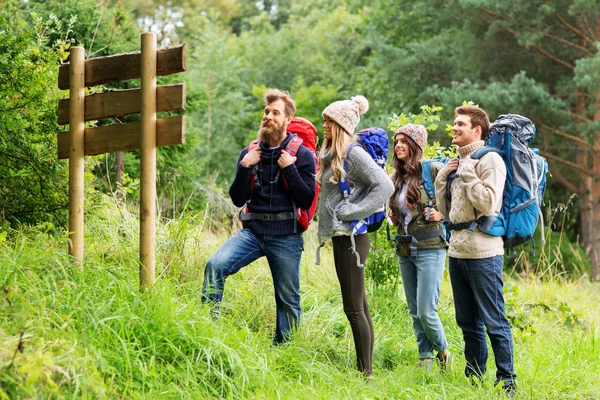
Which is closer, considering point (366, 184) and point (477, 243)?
point (477, 243)

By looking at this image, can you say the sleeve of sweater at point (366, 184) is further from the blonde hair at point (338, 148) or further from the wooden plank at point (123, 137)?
the wooden plank at point (123, 137)

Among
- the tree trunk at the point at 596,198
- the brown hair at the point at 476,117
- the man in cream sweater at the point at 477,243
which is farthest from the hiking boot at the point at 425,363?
the tree trunk at the point at 596,198

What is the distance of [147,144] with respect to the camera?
511 cm

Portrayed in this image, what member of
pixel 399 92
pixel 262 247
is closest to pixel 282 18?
pixel 399 92

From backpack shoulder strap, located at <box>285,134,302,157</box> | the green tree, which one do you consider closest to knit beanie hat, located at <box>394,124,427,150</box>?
backpack shoulder strap, located at <box>285,134,302,157</box>

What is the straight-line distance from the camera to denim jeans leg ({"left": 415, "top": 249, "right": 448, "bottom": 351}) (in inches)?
225

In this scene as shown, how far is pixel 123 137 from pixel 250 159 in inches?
34.4

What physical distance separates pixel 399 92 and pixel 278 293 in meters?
16.8

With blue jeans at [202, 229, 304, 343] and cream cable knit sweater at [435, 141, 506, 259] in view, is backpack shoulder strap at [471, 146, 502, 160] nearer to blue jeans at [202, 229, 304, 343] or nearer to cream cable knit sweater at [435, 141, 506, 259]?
cream cable knit sweater at [435, 141, 506, 259]

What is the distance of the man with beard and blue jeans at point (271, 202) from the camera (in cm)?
542

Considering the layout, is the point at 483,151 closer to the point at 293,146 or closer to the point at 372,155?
the point at 372,155

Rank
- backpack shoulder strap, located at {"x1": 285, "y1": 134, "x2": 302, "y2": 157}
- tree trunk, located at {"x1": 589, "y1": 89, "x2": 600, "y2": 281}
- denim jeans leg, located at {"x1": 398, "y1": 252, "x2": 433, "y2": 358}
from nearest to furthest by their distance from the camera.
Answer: backpack shoulder strap, located at {"x1": 285, "y1": 134, "x2": 302, "y2": 157} → denim jeans leg, located at {"x1": 398, "y1": 252, "x2": 433, "y2": 358} → tree trunk, located at {"x1": 589, "y1": 89, "x2": 600, "y2": 281}

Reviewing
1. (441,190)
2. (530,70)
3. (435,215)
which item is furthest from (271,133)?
(530,70)

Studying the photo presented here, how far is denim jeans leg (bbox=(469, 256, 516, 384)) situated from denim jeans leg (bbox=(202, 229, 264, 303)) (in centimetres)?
152
